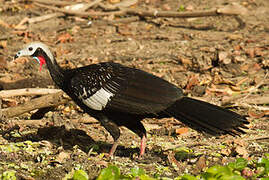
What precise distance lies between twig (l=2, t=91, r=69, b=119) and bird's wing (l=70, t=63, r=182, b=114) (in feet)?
2.29

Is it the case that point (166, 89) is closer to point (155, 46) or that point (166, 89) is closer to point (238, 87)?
point (238, 87)

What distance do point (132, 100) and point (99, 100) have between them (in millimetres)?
373

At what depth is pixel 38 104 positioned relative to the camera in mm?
5566

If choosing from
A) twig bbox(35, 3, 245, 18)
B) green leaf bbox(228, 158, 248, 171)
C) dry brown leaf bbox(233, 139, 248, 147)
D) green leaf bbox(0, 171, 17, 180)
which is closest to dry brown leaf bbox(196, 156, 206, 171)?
green leaf bbox(228, 158, 248, 171)

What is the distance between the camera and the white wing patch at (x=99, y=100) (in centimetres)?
471

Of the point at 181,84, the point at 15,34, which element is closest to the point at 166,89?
the point at 181,84

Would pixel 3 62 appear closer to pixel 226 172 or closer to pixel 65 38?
pixel 65 38

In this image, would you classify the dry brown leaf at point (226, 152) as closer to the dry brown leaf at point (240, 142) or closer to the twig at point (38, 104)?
the dry brown leaf at point (240, 142)

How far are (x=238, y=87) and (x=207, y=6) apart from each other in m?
4.84

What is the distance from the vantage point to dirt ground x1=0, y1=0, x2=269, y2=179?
4633 mm

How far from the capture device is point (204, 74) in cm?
769

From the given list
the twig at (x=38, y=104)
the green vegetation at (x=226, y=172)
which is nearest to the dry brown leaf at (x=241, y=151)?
the green vegetation at (x=226, y=172)

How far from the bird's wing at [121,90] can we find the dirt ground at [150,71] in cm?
58

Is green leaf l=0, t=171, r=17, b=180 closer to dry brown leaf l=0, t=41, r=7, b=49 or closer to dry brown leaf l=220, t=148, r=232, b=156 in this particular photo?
dry brown leaf l=220, t=148, r=232, b=156
